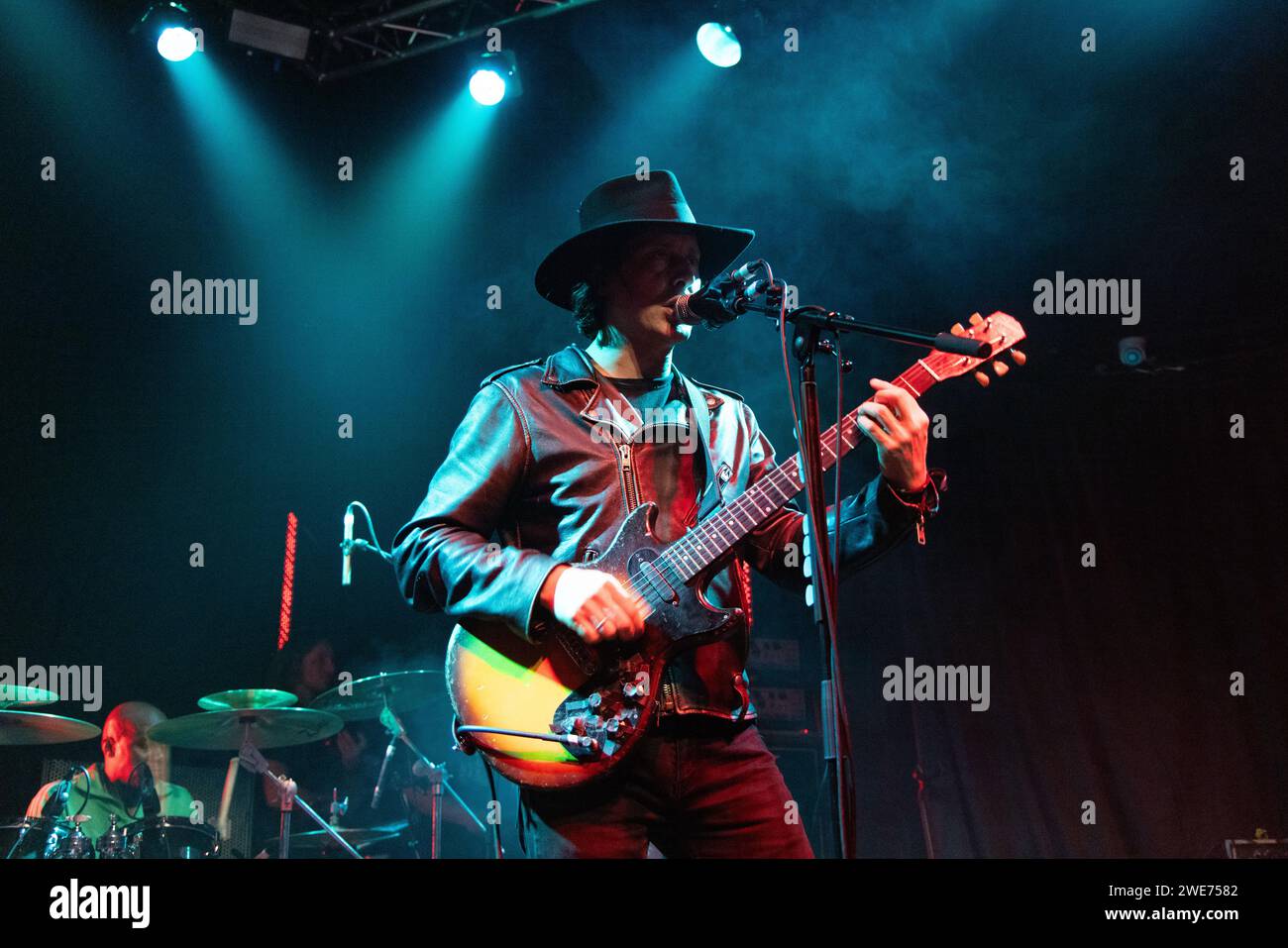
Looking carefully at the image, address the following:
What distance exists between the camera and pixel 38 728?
17.5 feet

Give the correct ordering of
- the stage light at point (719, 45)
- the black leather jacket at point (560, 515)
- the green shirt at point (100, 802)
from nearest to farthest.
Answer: the black leather jacket at point (560, 515), the green shirt at point (100, 802), the stage light at point (719, 45)

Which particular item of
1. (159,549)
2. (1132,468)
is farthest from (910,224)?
(159,549)

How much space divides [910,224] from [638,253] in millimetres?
3354

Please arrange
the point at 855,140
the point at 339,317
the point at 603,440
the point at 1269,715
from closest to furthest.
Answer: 1. the point at 603,440
2. the point at 1269,715
3. the point at 855,140
4. the point at 339,317

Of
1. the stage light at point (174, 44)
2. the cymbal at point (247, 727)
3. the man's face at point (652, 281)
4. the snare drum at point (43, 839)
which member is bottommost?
the snare drum at point (43, 839)

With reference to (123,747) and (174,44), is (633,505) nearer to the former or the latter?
(123,747)

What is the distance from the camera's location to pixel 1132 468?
625cm

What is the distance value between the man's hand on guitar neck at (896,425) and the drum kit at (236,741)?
11.0 feet

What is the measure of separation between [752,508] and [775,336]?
377 cm

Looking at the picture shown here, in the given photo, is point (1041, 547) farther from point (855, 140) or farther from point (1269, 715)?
point (855, 140)

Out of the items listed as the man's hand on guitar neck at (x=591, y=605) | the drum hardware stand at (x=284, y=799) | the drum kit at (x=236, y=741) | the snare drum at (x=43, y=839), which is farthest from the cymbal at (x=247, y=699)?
the man's hand on guitar neck at (x=591, y=605)

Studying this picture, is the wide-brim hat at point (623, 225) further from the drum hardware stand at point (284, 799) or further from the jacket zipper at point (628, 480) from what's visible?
the drum hardware stand at point (284, 799)

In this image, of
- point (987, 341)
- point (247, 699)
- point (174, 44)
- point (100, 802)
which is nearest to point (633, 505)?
point (987, 341)

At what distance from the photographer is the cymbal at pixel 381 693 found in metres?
5.50
